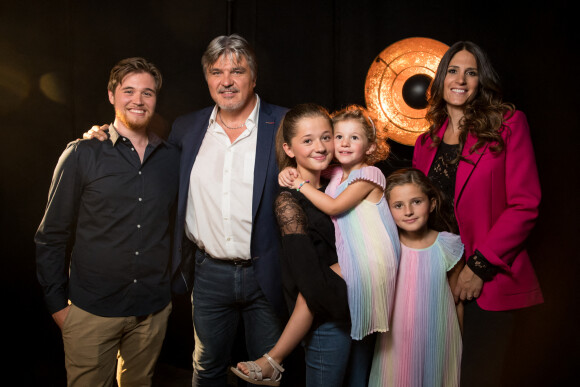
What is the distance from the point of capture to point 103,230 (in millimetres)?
2107

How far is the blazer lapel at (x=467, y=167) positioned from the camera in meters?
1.94

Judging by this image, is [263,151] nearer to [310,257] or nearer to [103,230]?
[310,257]

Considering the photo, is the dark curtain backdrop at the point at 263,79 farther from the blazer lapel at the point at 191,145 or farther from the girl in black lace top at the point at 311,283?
the girl in black lace top at the point at 311,283

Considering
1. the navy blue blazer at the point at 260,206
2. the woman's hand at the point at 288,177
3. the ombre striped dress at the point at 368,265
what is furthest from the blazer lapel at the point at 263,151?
the ombre striped dress at the point at 368,265

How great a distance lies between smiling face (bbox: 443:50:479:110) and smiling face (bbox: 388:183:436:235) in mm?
561

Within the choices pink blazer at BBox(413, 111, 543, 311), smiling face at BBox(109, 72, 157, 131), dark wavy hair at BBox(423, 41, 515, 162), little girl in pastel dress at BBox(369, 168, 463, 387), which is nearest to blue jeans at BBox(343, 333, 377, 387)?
little girl in pastel dress at BBox(369, 168, 463, 387)

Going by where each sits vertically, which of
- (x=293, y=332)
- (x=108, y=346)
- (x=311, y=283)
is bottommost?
(x=108, y=346)

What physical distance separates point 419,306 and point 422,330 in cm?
10

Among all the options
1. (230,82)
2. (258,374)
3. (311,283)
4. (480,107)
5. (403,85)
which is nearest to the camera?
(311,283)

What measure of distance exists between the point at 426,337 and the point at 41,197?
268cm

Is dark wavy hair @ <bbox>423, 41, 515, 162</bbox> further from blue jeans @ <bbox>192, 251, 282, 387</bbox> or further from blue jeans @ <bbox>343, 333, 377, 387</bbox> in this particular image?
blue jeans @ <bbox>192, 251, 282, 387</bbox>

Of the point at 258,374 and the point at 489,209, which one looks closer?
the point at 258,374

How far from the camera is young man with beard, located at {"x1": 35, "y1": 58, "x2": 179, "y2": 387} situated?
2.09 meters

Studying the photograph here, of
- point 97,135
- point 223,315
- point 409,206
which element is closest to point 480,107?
point 409,206
